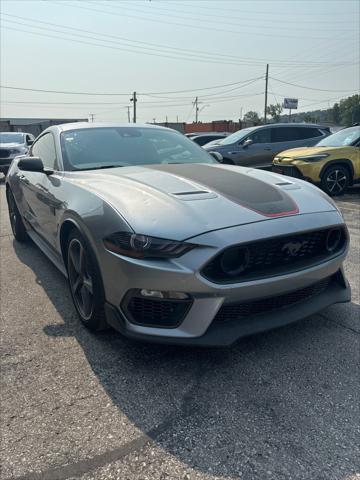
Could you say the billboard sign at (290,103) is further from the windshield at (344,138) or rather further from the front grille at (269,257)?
the front grille at (269,257)

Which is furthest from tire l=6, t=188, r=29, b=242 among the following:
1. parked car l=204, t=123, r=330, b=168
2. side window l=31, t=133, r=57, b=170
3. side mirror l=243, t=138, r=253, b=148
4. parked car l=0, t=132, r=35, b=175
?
parked car l=0, t=132, r=35, b=175

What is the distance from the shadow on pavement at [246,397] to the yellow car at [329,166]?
6.20 m

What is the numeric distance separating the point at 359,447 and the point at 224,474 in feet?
2.07

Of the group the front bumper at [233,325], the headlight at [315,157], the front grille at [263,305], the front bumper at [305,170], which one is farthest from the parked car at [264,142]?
the front bumper at [233,325]

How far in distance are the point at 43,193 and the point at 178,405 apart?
7.69 feet

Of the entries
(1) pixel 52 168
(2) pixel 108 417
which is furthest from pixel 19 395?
(1) pixel 52 168

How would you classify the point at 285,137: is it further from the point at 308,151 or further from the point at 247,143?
the point at 308,151

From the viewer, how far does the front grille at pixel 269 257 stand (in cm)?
229

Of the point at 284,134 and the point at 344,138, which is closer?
the point at 344,138

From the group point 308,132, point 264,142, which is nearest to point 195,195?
point 264,142

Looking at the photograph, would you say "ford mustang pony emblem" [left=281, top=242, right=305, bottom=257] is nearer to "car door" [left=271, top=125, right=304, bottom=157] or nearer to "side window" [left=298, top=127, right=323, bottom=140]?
"car door" [left=271, top=125, right=304, bottom=157]

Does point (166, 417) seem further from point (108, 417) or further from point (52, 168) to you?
point (52, 168)

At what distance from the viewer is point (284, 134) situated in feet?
38.6

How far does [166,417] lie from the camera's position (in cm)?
206
